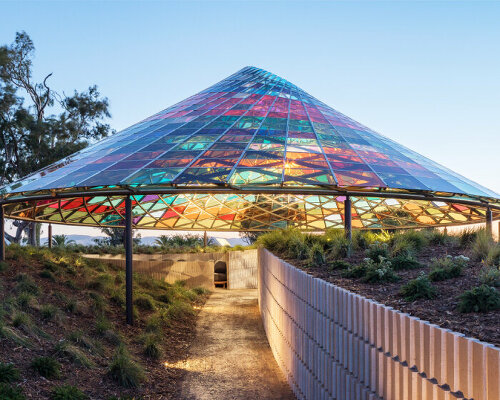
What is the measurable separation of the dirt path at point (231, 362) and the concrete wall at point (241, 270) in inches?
519

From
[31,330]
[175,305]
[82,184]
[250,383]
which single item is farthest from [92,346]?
[175,305]

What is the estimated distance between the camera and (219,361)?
14625 millimetres

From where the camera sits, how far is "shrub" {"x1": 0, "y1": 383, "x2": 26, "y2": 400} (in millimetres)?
8141

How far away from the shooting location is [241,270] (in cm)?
3684

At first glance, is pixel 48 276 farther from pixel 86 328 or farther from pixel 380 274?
pixel 380 274

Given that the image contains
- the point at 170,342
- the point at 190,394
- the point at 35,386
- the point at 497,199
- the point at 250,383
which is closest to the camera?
the point at 35,386

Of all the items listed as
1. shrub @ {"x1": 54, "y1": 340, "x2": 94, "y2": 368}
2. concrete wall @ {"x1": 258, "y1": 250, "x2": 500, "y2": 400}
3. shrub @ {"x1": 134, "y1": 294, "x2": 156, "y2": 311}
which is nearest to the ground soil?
concrete wall @ {"x1": 258, "y1": 250, "x2": 500, "y2": 400}

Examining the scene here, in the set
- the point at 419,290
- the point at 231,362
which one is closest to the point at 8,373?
the point at 419,290

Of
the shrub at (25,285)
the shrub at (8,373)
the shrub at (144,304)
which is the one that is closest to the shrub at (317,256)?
the shrub at (8,373)

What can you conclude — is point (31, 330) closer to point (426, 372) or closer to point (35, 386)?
point (35, 386)

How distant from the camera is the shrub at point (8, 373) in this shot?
889 centimetres

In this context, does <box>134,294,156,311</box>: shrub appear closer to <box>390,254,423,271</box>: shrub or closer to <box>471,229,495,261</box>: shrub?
<box>390,254,423,271</box>: shrub

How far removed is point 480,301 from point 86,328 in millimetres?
11298

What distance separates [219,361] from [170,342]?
8.54ft
